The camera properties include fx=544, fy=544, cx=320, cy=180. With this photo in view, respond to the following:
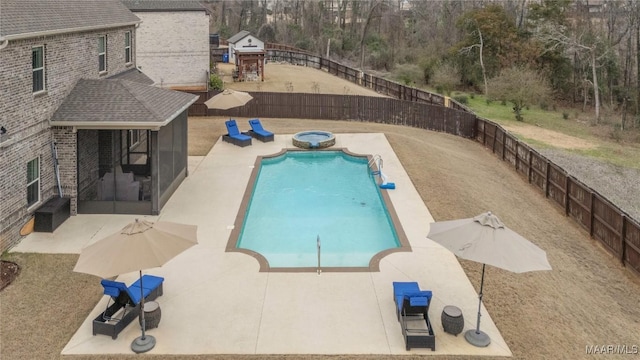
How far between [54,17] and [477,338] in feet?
44.4

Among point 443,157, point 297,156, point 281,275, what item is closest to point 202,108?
point 297,156

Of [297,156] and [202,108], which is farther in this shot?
[202,108]

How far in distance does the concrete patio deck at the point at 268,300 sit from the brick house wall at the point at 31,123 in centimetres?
91

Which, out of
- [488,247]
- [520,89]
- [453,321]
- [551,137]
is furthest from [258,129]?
[520,89]

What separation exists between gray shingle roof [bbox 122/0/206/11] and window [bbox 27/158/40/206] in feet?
78.3

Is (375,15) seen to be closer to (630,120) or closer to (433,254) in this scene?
(630,120)

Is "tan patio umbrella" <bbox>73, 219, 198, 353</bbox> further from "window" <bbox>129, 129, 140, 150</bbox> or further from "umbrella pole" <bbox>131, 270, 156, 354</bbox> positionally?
"window" <bbox>129, 129, 140, 150</bbox>

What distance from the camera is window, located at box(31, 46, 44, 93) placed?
1355 cm

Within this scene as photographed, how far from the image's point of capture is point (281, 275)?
39.3ft

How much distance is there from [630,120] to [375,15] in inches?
1872

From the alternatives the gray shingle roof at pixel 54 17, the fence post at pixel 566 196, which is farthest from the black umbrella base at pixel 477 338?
the gray shingle roof at pixel 54 17

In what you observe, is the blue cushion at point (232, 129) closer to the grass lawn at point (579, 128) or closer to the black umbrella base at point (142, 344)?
the black umbrella base at point (142, 344)

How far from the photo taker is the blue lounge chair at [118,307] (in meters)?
9.39

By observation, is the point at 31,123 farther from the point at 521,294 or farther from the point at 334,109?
the point at 334,109
